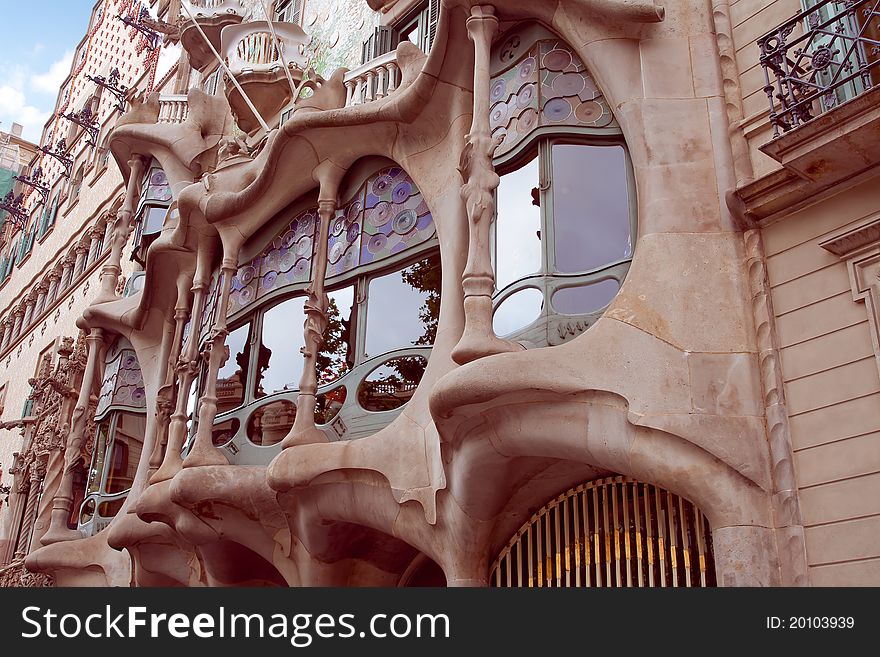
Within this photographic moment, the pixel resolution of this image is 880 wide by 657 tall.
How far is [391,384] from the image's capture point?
30.2ft

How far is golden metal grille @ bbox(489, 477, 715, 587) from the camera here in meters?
6.67

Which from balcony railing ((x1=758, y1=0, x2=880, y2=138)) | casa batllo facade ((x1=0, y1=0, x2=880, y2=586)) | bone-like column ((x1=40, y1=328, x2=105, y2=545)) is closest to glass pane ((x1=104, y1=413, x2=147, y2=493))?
casa batllo facade ((x1=0, y1=0, x2=880, y2=586))

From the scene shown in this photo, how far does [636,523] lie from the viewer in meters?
6.94

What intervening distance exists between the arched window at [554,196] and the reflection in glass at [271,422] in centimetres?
318

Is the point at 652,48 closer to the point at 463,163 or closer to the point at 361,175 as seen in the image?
the point at 463,163

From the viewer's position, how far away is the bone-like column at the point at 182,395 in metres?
10.7

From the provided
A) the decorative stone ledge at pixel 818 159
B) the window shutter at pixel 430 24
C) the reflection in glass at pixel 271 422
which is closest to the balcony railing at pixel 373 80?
the window shutter at pixel 430 24

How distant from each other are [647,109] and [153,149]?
1120cm

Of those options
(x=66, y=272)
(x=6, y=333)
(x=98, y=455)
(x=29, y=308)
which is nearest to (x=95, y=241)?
(x=66, y=272)

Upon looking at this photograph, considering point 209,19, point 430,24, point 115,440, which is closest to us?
point 430,24

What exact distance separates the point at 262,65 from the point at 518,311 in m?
8.12

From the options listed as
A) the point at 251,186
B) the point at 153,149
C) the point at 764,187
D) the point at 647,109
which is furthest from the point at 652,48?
the point at 153,149

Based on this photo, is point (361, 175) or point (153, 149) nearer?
point (361, 175)

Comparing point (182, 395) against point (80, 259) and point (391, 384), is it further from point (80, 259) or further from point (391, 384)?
point (80, 259)
